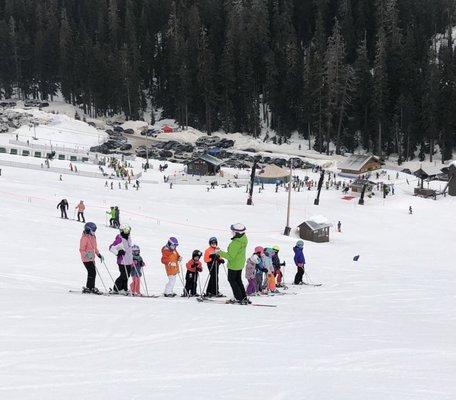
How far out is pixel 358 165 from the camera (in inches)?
2240

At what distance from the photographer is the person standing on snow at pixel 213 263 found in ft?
37.0

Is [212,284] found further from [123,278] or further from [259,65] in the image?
[259,65]

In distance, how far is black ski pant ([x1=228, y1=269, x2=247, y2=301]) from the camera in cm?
1024

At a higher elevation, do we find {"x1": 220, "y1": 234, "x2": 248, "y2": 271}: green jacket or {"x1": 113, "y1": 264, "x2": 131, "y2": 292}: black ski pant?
{"x1": 220, "y1": 234, "x2": 248, "y2": 271}: green jacket

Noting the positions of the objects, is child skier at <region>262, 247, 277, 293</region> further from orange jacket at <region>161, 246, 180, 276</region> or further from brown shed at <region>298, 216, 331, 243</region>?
brown shed at <region>298, 216, 331, 243</region>

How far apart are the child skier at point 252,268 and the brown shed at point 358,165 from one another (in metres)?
45.4

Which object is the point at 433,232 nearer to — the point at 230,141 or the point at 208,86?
the point at 230,141

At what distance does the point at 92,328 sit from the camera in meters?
8.04

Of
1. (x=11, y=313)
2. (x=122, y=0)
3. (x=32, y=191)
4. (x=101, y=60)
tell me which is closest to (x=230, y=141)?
(x=101, y=60)

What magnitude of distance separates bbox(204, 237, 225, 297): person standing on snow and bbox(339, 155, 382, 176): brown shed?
47.0m

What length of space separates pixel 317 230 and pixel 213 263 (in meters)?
21.1

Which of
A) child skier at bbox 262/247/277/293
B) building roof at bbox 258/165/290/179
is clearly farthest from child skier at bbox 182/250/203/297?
building roof at bbox 258/165/290/179

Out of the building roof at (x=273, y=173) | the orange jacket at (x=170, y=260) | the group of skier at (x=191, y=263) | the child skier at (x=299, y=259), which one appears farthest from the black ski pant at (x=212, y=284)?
the building roof at (x=273, y=173)

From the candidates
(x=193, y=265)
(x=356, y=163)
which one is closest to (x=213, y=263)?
(x=193, y=265)
